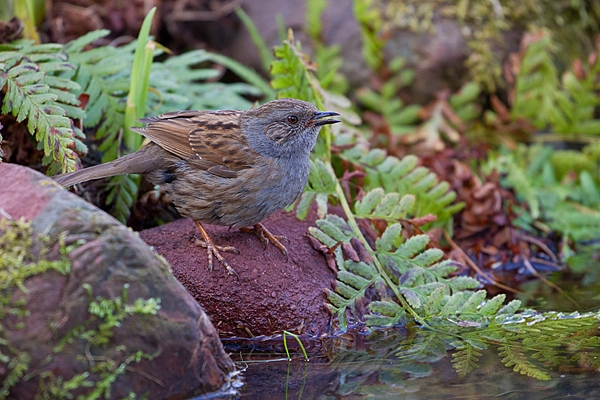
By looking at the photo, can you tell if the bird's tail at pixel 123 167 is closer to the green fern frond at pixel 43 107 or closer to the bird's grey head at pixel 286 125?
the green fern frond at pixel 43 107

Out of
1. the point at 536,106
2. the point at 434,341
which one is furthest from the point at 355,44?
the point at 434,341

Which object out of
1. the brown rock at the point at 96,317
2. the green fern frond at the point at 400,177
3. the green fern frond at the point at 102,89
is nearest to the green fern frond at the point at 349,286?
the green fern frond at the point at 400,177

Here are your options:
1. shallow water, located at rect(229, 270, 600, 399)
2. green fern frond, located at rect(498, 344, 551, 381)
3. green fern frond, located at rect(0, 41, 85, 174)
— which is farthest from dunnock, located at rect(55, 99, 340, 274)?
green fern frond, located at rect(498, 344, 551, 381)

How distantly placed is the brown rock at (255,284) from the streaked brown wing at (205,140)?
0.51 metres

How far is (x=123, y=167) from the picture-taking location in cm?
460

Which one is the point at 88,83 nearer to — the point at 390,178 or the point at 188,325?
the point at 390,178

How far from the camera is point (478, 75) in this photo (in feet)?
26.6

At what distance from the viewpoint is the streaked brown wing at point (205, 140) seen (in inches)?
184

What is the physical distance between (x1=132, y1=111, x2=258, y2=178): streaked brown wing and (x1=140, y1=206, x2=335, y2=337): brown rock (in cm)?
51

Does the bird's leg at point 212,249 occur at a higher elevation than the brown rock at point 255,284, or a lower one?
higher

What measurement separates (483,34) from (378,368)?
5502mm

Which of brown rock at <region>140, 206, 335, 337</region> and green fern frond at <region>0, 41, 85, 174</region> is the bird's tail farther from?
Answer: brown rock at <region>140, 206, 335, 337</region>

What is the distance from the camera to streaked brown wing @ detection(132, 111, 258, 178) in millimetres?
4676

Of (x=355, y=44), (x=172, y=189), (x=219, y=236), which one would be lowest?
(x=219, y=236)
